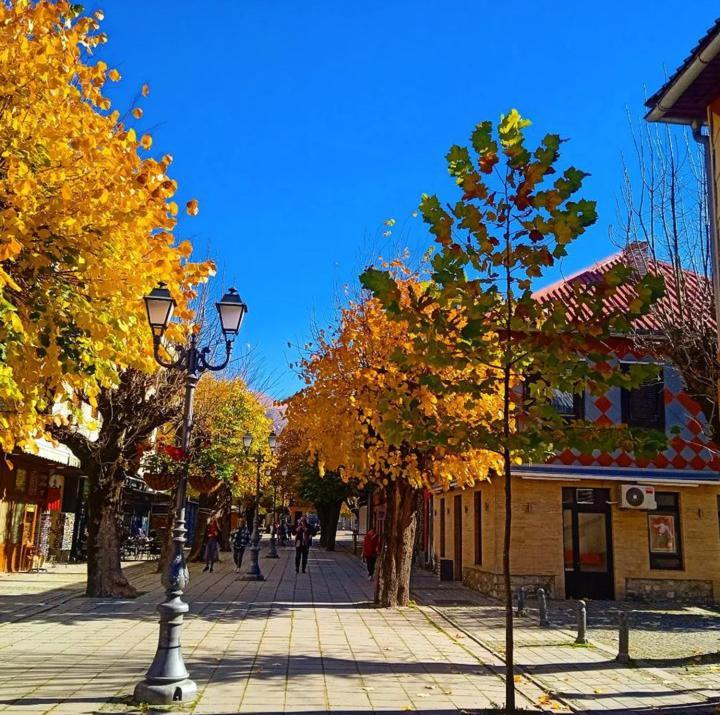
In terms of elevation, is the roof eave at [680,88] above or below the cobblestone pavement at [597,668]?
above

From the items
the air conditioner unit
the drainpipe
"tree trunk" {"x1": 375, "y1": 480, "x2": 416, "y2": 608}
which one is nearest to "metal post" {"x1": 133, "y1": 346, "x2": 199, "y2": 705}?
the drainpipe

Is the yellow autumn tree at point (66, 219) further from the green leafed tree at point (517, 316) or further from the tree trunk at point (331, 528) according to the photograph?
the tree trunk at point (331, 528)

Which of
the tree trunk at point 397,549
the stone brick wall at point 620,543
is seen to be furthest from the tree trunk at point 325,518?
the tree trunk at point 397,549

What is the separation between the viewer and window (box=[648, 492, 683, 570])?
63.0 feet

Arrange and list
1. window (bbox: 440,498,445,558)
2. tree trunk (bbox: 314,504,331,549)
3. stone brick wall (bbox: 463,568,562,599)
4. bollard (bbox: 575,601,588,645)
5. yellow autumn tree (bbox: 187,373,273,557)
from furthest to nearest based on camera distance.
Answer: tree trunk (bbox: 314,504,331,549)
yellow autumn tree (bbox: 187,373,273,557)
window (bbox: 440,498,445,558)
stone brick wall (bbox: 463,568,562,599)
bollard (bbox: 575,601,588,645)

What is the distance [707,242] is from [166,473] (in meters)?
17.7

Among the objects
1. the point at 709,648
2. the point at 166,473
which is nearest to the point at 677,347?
the point at 709,648

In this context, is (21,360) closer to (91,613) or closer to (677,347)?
(91,613)

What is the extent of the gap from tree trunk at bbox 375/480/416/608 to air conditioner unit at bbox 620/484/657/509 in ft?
20.0

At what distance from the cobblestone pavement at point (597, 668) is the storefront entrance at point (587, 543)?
3.22 m

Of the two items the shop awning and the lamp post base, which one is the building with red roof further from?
the shop awning

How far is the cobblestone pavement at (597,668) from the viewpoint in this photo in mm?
8441

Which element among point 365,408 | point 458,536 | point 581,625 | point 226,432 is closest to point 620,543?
point 458,536

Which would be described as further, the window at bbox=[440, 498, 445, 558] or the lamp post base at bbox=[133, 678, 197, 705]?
the window at bbox=[440, 498, 445, 558]
